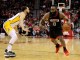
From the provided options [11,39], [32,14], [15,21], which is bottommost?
[32,14]

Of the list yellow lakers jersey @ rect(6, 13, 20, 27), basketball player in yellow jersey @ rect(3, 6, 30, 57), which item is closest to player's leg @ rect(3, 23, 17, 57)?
basketball player in yellow jersey @ rect(3, 6, 30, 57)

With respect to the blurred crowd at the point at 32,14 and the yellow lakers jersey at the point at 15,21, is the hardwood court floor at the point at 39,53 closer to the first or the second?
the yellow lakers jersey at the point at 15,21

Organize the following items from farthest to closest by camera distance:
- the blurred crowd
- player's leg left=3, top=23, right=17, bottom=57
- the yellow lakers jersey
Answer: the blurred crowd < the yellow lakers jersey < player's leg left=3, top=23, right=17, bottom=57

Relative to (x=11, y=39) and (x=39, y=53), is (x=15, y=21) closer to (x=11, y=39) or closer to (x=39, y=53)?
(x=11, y=39)

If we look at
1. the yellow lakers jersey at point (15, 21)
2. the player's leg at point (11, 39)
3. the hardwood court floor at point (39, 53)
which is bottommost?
the hardwood court floor at point (39, 53)

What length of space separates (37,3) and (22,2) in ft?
5.56

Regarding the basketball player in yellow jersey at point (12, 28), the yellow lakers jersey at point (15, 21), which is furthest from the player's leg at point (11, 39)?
the yellow lakers jersey at point (15, 21)

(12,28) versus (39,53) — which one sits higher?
(12,28)

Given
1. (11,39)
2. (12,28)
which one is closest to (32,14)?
(12,28)

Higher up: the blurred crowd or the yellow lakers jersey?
the yellow lakers jersey

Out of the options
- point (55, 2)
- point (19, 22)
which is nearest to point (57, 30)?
point (19, 22)

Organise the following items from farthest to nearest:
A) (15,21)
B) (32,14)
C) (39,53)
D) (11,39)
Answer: (32,14) → (39,53) → (15,21) → (11,39)

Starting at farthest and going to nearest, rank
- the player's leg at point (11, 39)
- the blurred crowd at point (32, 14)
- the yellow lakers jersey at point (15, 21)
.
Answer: the blurred crowd at point (32, 14) → the yellow lakers jersey at point (15, 21) → the player's leg at point (11, 39)

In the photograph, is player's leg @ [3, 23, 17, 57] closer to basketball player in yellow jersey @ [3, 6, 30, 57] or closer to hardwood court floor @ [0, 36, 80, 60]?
basketball player in yellow jersey @ [3, 6, 30, 57]
